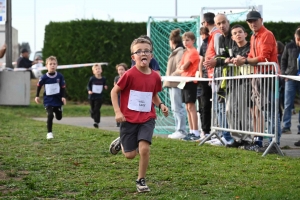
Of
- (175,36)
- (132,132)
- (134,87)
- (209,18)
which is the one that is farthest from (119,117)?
(175,36)

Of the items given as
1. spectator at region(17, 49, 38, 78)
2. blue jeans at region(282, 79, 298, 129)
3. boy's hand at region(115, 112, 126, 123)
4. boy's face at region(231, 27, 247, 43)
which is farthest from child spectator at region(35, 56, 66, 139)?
spectator at region(17, 49, 38, 78)

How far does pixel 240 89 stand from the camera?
11.7m

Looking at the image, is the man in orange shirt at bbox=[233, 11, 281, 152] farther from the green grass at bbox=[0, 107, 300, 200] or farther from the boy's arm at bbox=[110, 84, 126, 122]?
the boy's arm at bbox=[110, 84, 126, 122]

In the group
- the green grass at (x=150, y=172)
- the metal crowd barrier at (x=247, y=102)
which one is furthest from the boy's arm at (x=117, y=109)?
the metal crowd barrier at (x=247, y=102)

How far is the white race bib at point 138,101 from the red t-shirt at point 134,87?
4 centimetres

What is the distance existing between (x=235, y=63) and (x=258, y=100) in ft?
2.27

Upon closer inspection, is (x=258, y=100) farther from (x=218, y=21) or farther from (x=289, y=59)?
(x=289, y=59)

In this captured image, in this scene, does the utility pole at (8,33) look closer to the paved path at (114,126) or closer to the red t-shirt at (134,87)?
the paved path at (114,126)

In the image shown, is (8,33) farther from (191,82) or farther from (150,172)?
(150,172)

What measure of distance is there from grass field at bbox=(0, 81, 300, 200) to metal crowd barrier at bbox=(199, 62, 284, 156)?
47cm

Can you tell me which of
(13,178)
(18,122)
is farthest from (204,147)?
(18,122)

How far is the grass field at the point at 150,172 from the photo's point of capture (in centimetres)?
762

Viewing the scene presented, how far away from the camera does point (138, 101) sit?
27.2 feet

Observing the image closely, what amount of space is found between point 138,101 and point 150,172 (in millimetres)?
1173
